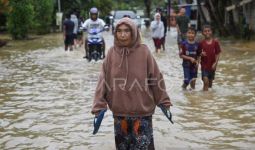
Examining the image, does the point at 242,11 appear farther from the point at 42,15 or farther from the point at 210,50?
the point at 210,50

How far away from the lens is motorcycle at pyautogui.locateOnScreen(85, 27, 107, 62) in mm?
16094

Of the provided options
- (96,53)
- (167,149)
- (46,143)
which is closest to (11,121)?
(46,143)

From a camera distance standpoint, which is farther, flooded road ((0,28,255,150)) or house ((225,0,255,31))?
house ((225,0,255,31))

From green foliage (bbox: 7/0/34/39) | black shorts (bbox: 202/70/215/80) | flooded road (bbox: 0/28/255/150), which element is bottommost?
flooded road (bbox: 0/28/255/150)

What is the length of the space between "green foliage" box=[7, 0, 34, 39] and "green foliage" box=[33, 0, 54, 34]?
4.25 m

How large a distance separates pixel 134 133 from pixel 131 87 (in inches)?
18.1

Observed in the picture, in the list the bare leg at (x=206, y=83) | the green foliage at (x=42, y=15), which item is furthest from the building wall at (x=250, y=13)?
the bare leg at (x=206, y=83)

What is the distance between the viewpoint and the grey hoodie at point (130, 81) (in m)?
4.63

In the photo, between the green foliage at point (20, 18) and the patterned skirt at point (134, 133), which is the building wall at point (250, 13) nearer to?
the green foliage at point (20, 18)

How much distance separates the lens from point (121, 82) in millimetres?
4645

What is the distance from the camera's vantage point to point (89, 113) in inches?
346

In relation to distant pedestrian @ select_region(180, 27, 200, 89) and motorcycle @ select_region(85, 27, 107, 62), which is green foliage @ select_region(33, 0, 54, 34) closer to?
motorcycle @ select_region(85, 27, 107, 62)

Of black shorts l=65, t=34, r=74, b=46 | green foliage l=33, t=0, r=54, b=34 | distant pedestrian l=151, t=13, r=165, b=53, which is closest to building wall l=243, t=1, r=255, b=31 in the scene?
distant pedestrian l=151, t=13, r=165, b=53

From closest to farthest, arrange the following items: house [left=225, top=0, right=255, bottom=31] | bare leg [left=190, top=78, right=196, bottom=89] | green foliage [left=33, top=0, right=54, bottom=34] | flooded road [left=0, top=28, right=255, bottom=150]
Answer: flooded road [left=0, top=28, right=255, bottom=150]
bare leg [left=190, top=78, right=196, bottom=89]
house [left=225, top=0, right=255, bottom=31]
green foliage [left=33, top=0, right=54, bottom=34]
